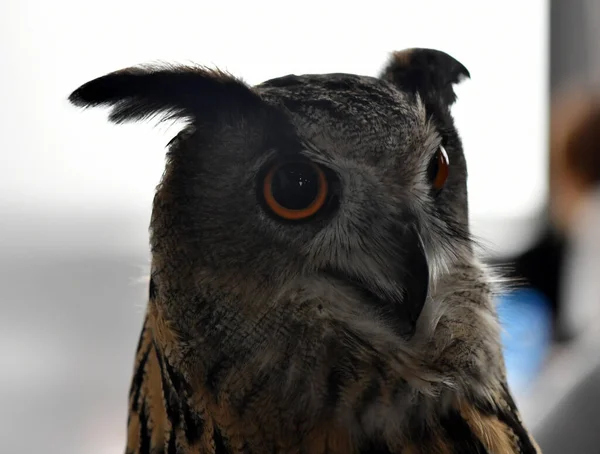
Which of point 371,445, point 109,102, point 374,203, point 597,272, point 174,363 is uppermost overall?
point 109,102

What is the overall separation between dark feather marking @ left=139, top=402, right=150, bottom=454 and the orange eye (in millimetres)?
339

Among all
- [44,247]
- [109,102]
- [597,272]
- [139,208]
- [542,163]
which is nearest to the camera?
[109,102]

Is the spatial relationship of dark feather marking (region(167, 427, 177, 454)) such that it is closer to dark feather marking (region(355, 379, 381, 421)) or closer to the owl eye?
dark feather marking (region(355, 379, 381, 421))

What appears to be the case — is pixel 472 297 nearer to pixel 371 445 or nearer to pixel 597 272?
pixel 371 445

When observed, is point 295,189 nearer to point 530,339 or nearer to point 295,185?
point 295,185

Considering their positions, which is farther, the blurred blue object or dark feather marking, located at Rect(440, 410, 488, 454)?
the blurred blue object

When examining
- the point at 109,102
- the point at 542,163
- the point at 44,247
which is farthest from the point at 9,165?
the point at 542,163

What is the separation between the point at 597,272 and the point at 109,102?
2812mm

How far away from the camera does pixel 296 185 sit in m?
0.57

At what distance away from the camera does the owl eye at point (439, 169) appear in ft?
2.15

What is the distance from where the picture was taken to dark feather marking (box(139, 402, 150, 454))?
706 millimetres

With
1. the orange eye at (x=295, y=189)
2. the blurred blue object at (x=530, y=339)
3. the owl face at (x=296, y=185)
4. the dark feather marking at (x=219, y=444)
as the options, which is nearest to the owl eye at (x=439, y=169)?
the owl face at (x=296, y=185)

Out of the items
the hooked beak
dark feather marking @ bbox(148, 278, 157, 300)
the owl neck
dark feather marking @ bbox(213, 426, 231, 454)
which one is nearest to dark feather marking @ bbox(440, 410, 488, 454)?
the owl neck

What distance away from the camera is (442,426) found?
0.63m
